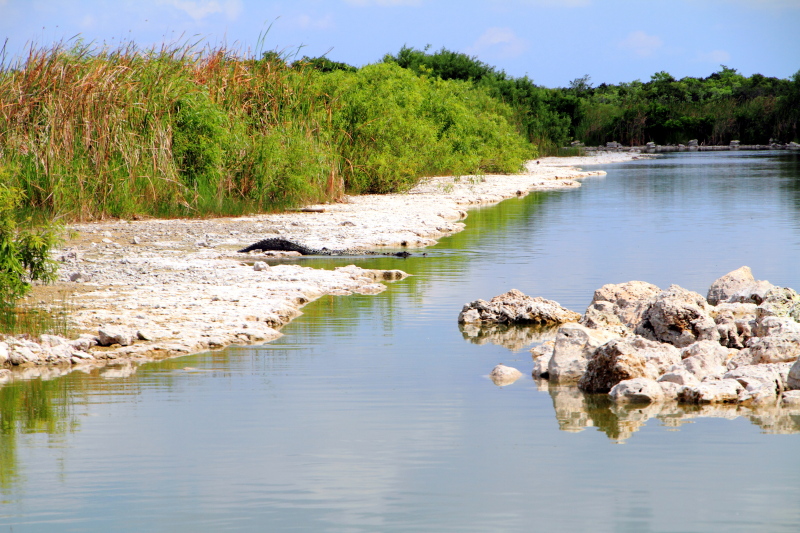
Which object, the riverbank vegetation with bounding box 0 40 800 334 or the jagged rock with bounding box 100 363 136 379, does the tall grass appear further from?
the jagged rock with bounding box 100 363 136 379

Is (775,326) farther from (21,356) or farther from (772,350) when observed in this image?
(21,356)

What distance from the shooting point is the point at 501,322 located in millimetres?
9562

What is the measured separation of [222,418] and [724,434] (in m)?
3.02

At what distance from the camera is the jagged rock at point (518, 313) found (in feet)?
31.2

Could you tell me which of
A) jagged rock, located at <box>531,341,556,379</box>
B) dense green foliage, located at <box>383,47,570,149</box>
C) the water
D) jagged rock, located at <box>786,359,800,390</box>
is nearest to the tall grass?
the water

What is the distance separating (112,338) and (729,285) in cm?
594

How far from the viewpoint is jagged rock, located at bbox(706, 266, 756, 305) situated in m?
10.0

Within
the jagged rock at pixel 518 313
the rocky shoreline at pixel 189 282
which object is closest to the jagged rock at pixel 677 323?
the jagged rock at pixel 518 313

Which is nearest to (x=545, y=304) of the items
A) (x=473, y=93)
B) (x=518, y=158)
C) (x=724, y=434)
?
(x=724, y=434)

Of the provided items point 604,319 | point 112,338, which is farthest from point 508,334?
point 112,338

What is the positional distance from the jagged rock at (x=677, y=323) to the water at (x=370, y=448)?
105cm

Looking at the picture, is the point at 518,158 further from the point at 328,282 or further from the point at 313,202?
the point at 328,282

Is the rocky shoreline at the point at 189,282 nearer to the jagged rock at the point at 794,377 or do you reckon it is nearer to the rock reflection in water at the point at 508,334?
the rock reflection in water at the point at 508,334

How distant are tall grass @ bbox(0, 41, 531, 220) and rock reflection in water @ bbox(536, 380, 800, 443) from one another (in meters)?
7.49
